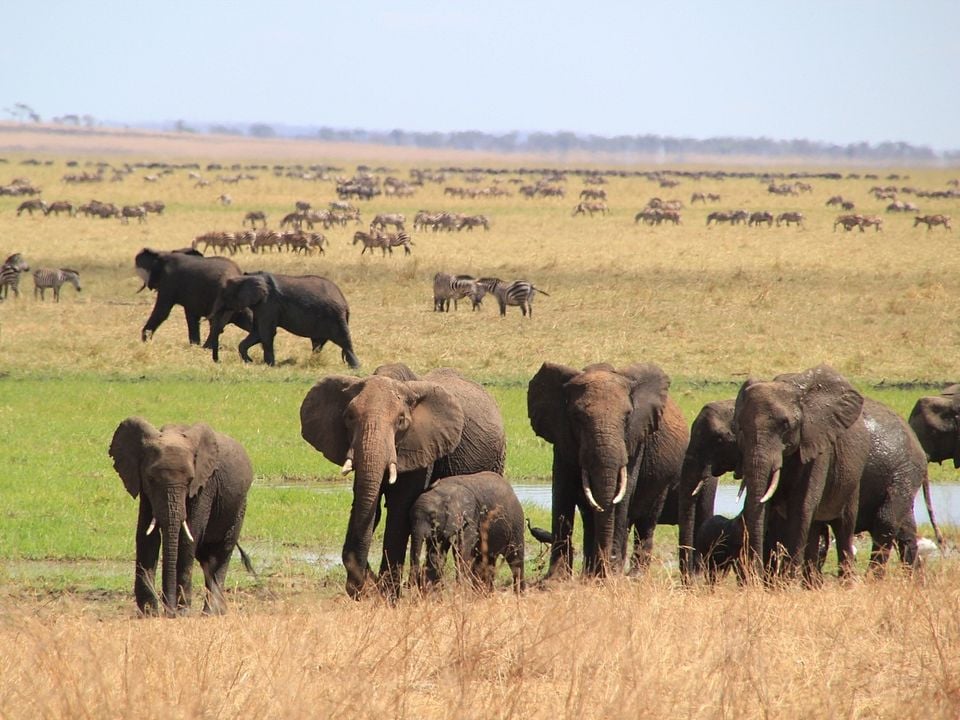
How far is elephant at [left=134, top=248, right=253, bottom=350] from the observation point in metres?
23.5

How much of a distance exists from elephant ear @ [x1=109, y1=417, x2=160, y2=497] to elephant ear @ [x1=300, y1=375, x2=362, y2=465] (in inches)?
40.1

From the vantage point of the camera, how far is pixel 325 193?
261 ft

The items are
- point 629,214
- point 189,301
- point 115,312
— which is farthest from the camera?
point 629,214

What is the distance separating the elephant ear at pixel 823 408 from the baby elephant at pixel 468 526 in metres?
1.93

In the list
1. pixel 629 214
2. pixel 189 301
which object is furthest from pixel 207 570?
pixel 629 214

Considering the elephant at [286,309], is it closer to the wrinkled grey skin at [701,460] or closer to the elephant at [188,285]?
the elephant at [188,285]

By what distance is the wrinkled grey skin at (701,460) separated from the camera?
10039mm

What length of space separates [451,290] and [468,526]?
62.9ft

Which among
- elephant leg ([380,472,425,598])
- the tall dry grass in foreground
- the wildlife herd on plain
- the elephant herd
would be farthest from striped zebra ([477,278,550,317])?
the tall dry grass in foreground

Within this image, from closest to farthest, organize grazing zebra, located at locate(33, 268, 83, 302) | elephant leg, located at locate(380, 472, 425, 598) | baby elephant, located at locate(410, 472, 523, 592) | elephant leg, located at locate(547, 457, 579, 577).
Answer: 1. baby elephant, located at locate(410, 472, 523, 592)
2. elephant leg, located at locate(380, 472, 425, 598)
3. elephant leg, located at locate(547, 457, 579, 577)
4. grazing zebra, located at locate(33, 268, 83, 302)

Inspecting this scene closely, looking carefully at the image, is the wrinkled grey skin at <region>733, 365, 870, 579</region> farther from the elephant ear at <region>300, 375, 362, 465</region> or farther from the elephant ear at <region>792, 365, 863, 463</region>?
the elephant ear at <region>300, 375, 362, 465</region>

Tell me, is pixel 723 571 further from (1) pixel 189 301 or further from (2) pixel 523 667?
(1) pixel 189 301

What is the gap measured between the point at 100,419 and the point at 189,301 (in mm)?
6757

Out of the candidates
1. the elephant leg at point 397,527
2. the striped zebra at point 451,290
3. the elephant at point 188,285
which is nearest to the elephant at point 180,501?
the elephant leg at point 397,527
